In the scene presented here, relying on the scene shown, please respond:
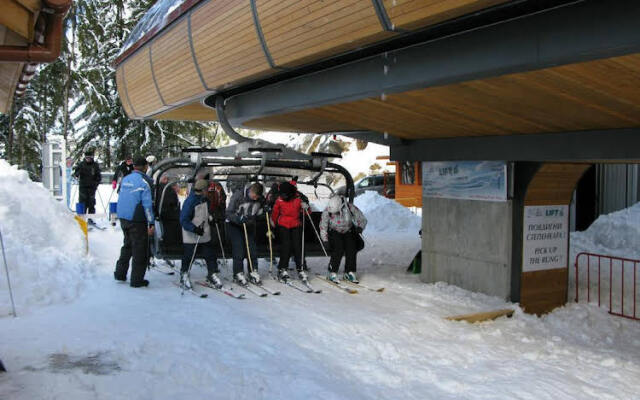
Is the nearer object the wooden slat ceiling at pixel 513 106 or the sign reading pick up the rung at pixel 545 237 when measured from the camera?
the wooden slat ceiling at pixel 513 106

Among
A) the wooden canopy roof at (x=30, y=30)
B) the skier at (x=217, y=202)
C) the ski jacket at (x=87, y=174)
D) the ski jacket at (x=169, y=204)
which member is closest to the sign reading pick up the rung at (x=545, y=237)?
the skier at (x=217, y=202)

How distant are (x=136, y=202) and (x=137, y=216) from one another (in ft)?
0.69

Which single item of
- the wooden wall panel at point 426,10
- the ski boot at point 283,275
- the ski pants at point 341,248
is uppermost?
the wooden wall panel at point 426,10

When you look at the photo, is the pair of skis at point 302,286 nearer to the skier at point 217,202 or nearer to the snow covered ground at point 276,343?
the snow covered ground at point 276,343

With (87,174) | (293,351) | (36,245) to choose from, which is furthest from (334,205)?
(87,174)

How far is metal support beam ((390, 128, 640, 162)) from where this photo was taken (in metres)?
7.62

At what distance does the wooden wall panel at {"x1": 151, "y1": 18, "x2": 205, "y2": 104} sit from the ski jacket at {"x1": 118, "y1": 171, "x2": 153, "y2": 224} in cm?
217

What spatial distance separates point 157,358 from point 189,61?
5.60 metres

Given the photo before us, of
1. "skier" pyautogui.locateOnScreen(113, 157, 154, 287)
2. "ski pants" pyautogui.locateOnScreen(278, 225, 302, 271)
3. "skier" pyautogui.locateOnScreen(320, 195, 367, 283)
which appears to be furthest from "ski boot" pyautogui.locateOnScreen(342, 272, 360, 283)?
"skier" pyautogui.locateOnScreen(113, 157, 154, 287)

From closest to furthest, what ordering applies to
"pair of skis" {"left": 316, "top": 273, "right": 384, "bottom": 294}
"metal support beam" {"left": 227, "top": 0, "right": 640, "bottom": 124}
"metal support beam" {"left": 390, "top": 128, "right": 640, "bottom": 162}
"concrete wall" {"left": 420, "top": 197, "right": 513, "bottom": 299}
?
1. "metal support beam" {"left": 227, "top": 0, "right": 640, "bottom": 124}
2. "metal support beam" {"left": 390, "top": 128, "right": 640, "bottom": 162}
3. "pair of skis" {"left": 316, "top": 273, "right": 384, "bottom": 294}
4. "concrete wall" {"left": 420, "top": 197, "right": 513, "bottom": 299}

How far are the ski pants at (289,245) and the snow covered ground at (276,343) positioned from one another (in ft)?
2.66

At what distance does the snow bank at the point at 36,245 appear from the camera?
7.12 m

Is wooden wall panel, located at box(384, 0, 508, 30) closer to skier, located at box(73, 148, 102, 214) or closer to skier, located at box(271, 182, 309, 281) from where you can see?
skier, located at box(271, 182, 309, 281)

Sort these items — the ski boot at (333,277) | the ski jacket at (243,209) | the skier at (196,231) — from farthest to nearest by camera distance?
the ski boot at (333,277) → the ski jacket at (243,209) → the skier at (196,231)
